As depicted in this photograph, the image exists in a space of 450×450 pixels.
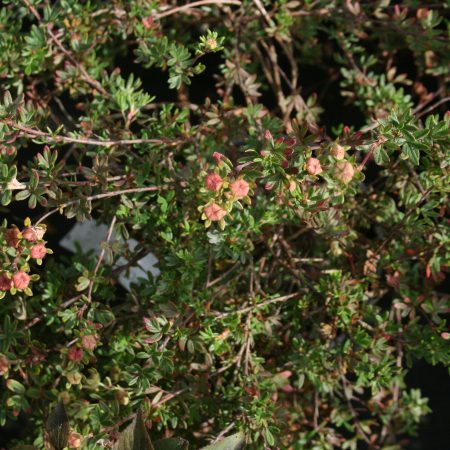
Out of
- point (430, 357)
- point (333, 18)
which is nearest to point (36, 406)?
point (430, 357)

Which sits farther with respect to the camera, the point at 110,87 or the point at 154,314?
the point at 110,87

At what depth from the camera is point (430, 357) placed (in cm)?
138

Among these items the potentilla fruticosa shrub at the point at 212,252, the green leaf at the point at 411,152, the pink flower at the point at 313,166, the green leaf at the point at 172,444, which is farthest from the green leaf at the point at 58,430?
the green leaf at the point at 411,152

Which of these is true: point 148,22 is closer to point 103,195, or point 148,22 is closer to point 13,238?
point 103,195

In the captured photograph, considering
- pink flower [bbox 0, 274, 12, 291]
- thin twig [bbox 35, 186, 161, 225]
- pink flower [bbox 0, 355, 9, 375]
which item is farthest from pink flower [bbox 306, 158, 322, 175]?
pink flower [bbox 0, 355, 9, 375]

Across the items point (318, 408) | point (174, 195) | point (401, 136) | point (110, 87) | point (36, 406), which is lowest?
point (318, 408)

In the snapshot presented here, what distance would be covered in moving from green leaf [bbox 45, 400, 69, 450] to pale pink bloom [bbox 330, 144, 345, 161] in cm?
66

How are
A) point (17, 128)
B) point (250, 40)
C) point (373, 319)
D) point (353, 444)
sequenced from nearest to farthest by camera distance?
1. point (17, 128)
2. point (373, 319)
3. point (353, 444)
4. point (250, 40)

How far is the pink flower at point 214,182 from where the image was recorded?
103 cm

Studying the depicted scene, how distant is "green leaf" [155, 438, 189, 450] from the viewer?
1137 millimetres

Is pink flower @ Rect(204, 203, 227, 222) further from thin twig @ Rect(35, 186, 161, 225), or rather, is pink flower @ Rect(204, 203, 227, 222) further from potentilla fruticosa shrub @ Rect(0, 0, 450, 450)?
thin twig @ Rect(35, 186, 161, 225)

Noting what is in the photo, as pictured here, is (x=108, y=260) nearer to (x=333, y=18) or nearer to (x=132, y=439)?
(x=132, y=439)

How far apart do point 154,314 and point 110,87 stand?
554 millimetres

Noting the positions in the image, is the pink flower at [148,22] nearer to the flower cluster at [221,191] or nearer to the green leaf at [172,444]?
the flower cluster at [221,191]
